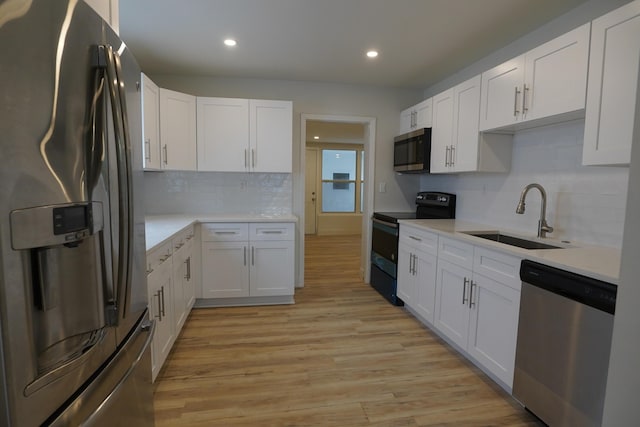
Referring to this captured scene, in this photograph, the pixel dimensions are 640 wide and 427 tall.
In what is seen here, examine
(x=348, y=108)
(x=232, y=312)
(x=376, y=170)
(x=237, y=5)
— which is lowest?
(x=232, y=312)

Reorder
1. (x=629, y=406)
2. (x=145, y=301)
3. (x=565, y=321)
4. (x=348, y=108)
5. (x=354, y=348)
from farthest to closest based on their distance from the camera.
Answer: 1. (x=348, y=108)
2. (x=354, y=348)
3. (x=565, y=321)
4. (x=145, y=301)
5. (x=629, y=406)

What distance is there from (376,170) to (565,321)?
8.93 ft

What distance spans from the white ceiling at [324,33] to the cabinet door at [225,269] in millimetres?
1860

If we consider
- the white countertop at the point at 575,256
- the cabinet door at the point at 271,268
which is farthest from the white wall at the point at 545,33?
the cabinet door at the point at 271,268

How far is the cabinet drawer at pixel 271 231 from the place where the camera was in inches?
128

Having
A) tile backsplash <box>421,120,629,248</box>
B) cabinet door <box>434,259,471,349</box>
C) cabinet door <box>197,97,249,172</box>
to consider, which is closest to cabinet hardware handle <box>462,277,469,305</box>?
cabinet door <box>434,259,471,349</box>

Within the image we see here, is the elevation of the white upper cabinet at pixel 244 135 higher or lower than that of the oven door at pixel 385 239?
→ higher

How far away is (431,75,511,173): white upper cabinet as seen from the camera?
8.71 feet

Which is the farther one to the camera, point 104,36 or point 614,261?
point 614,261

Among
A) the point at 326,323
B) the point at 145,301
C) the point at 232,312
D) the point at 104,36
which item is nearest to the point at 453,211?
the point at 326,323

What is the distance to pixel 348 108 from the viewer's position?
3904 millimetres

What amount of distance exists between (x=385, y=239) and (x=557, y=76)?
2.13m

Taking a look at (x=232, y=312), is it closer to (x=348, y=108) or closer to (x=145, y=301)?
(x=145, y=301)

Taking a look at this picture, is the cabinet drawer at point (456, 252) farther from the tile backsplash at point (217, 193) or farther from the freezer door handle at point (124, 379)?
the freezer door handle at point (124, 379)
